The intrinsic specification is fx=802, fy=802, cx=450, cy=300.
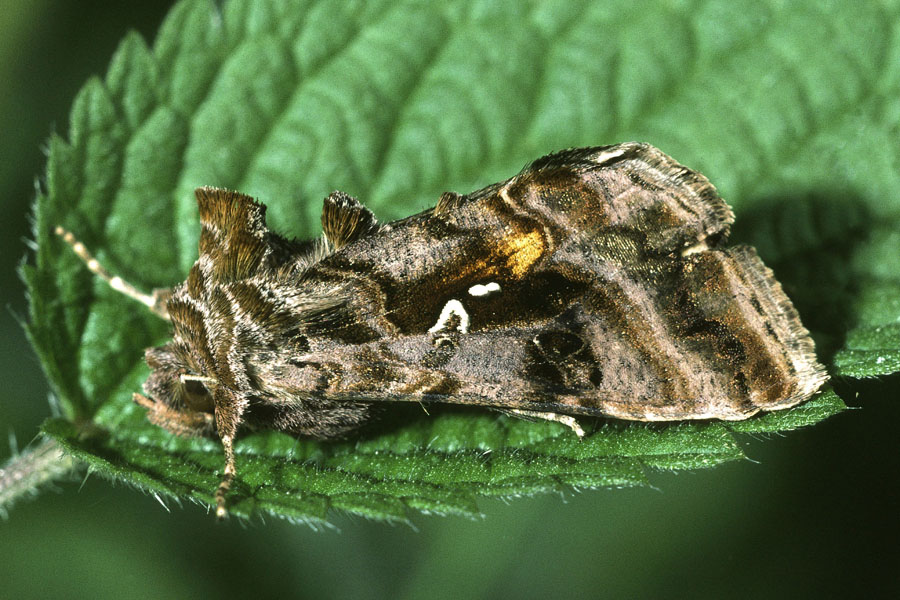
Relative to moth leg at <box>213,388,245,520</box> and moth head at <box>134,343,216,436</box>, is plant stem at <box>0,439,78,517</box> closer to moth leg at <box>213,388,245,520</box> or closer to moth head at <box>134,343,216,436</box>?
moth head at <box>134,343,216,436</box>

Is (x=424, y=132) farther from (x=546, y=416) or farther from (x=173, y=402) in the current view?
(x=173, y=402)

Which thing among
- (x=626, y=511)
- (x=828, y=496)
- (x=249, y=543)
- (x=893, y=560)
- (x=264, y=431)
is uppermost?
(x=264, y=431)

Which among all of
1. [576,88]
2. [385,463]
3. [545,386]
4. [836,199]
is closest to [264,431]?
[385,463]

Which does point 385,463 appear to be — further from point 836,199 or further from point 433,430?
point 836,199

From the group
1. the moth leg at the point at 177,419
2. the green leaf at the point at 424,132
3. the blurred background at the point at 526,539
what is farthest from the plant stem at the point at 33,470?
the blurred background at the point at 526,539

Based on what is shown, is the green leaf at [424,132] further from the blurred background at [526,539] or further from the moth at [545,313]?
the blurred background at [526,539]

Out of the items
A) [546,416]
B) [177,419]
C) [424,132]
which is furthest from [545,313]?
[177,419]
